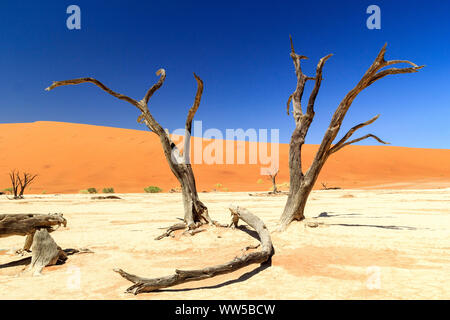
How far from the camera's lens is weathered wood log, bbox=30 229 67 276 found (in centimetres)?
451

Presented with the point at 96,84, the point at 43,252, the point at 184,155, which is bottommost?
the point at 43,252

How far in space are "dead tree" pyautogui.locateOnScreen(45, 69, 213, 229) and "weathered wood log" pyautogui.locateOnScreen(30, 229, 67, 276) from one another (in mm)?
2864

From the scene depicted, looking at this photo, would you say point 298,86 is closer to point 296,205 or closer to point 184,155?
point 296,205

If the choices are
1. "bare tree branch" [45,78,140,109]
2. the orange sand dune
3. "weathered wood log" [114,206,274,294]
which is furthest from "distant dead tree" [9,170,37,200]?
"weathered wood log" [114,206,274,294]

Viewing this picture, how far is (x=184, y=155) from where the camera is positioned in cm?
716

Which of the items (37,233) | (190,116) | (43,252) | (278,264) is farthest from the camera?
(190,116)

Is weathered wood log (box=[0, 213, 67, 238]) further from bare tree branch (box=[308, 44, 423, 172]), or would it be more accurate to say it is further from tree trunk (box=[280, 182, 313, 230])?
bare tree branch (box=[308, 44, 423, 172])

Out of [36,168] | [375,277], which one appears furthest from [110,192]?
[375,277]

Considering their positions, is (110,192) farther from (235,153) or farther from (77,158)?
(235,153)

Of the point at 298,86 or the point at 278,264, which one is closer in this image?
Result: the point at 278,264

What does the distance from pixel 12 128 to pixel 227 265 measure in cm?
6726

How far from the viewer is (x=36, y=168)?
37250mm

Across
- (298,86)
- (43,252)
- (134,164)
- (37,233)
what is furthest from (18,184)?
(298,86)

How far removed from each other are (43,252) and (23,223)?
2.06ft
